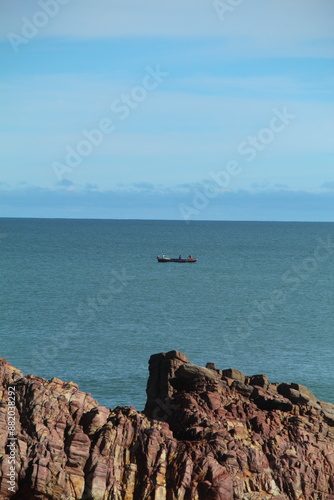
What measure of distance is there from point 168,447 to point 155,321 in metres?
52.0

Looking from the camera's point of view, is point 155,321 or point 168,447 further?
point 155,321

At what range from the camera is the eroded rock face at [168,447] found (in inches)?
1012

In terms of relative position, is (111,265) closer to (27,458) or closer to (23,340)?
(23,340)

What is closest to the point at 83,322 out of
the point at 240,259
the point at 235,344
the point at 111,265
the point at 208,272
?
the point at 235,344

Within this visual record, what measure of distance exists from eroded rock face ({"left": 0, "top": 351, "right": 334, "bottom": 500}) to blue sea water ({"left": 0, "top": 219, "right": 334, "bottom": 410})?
18.6 m

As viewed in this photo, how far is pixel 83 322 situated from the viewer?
7794cm

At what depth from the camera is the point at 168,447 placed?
2717 cm

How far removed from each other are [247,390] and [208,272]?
106884 millimetres

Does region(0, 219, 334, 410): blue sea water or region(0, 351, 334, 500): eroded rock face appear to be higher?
region(0, 219, 334, 410): blue sea water

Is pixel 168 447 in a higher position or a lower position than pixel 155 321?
lower

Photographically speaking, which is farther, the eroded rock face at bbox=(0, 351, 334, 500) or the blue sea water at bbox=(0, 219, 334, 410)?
the blue sea water at bbox=(0, 219, 334, 410)

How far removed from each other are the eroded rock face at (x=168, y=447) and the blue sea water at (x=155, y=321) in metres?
18.6

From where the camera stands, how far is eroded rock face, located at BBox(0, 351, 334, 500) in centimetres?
2570

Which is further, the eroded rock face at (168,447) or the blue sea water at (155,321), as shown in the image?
the blue sea water at (155,321)
